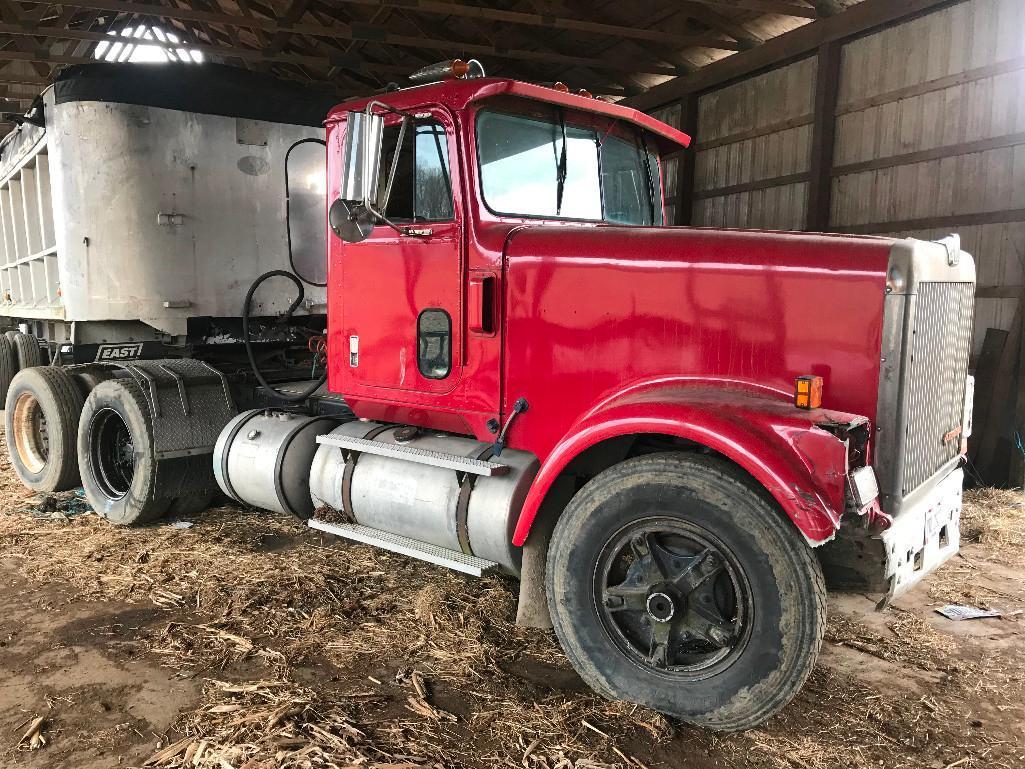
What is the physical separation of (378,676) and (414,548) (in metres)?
0.73

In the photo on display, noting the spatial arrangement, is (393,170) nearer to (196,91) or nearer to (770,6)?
(196,91)

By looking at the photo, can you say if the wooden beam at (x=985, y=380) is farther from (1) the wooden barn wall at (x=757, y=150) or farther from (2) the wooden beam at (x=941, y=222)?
(1) the wooden barn wall at (x=757, y=150)

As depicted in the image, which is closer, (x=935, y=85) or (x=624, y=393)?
(x=624, y=393)

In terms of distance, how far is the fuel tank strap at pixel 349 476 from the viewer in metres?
4.15

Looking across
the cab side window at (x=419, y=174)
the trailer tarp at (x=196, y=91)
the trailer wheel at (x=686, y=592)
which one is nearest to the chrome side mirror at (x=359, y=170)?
the cab side window at (x=419, y=174)

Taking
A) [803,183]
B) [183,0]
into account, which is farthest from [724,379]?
[183,0]

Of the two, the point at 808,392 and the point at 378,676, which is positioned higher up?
the point at 808,392

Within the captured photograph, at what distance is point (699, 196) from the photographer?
9750mm

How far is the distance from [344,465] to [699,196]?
7.03 meters

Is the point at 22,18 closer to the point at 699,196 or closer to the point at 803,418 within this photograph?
the point at 699,196

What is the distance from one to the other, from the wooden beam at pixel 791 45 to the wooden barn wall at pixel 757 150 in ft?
0.53

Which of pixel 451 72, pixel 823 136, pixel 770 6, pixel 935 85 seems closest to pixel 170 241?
pixel 451 72

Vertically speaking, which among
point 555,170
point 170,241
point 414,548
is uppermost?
point 555,170

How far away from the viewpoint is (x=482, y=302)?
3.56 meters
